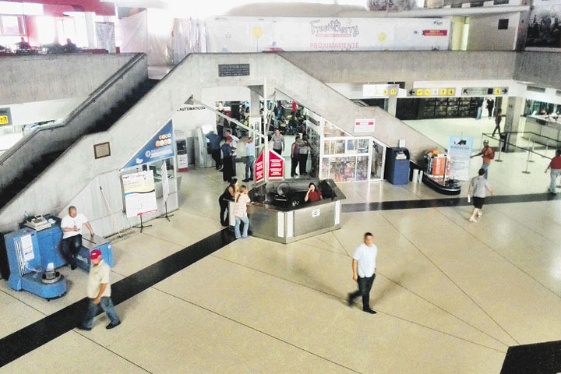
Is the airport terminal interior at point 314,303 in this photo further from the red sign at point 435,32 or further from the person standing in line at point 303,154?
the red sign at point 435,32

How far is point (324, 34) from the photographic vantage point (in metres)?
18.1

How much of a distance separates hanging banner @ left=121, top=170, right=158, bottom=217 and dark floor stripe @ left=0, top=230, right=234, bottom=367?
1785mm

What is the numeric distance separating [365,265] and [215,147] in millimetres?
10956

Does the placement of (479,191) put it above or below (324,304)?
above

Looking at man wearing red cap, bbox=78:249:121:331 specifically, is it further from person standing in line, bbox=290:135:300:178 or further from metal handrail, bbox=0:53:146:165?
person standing in line, bbox=290:135:300:178

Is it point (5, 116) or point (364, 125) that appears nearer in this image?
point (5, 116)

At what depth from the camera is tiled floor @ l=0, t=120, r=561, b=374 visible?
25.0 feet

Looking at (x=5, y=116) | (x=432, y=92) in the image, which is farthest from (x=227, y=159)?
(x=432, y=92)

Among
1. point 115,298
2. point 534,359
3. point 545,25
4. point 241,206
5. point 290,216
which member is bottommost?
point 534,359

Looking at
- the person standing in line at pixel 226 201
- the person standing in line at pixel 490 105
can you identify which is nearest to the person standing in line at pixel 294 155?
the person standing in line at pixel 226 201

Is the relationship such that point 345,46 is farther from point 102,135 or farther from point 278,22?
point 102,135

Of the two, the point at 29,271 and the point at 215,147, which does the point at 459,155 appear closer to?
the point at 215,147

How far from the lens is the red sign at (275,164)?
13398mm

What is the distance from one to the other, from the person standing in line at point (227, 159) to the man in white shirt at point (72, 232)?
6.62m
